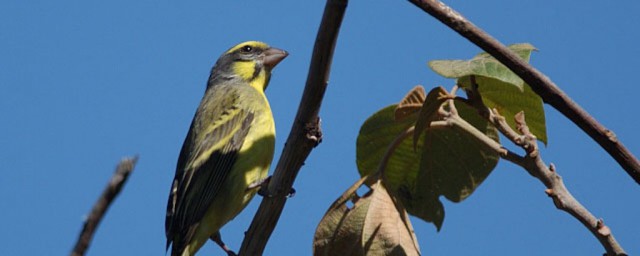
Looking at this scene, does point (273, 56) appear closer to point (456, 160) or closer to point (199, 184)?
point (199, 184)

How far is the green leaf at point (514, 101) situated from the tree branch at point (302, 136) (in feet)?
1.96

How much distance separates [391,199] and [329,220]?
24 centimetres

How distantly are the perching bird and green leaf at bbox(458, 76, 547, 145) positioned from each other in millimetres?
2381

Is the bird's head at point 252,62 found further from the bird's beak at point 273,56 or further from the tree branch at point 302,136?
the tree branch at point 302,136

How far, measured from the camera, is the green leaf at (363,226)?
2.86m

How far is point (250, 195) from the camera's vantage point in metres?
5.43

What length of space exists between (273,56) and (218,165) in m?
1.67

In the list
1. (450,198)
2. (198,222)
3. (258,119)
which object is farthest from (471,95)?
(258,119)

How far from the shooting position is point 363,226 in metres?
2.90

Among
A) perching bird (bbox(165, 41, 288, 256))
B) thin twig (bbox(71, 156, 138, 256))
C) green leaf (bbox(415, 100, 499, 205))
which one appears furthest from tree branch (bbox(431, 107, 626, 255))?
perching bird (bbox(165, 41, 288, 256))

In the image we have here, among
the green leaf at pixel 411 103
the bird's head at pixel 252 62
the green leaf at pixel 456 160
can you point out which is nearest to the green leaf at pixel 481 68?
the green leaf at pixel 411 103

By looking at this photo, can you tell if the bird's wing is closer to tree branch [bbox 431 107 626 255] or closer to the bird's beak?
the bird's beak

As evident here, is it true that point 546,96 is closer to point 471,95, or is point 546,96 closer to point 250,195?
point 471,95

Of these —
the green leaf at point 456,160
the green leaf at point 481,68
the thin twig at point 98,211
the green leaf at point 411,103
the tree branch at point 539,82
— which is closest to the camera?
the thin twig at point 98,211
